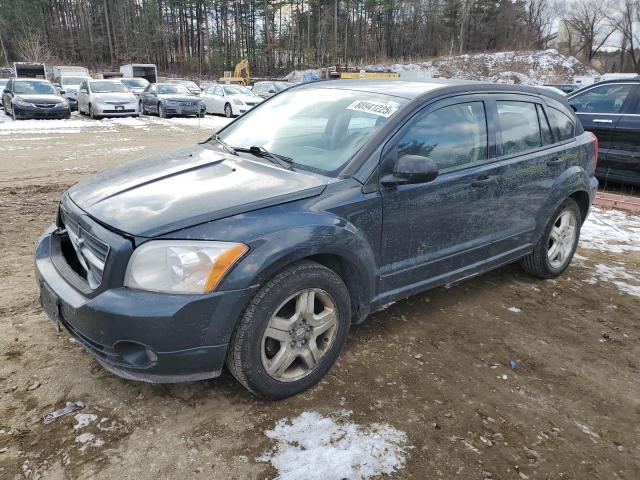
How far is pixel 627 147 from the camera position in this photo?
7395mm

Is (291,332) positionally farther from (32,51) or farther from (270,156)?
(32,51)

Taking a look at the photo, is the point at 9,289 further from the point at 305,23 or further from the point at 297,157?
the point at 305,23

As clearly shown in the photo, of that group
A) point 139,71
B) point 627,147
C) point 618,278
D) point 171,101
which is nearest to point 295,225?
point 618,278

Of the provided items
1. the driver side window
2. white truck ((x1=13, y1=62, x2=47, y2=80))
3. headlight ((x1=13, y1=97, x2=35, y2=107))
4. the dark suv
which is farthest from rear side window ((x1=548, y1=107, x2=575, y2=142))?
white truck ((x1=13, y1=62, x2=47, y2=80))

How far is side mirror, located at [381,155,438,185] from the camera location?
110 inches

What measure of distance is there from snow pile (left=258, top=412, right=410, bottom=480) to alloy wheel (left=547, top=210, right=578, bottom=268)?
2700 mm

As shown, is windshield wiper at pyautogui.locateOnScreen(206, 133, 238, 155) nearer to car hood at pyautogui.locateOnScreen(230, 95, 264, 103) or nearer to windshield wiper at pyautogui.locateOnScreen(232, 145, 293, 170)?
windshield wiper at pyautogui.locateOnScreen(232, 145, 293, 170)

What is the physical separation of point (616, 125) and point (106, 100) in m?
16.8

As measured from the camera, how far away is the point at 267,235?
2.38 m

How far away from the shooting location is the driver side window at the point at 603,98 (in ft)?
25.2

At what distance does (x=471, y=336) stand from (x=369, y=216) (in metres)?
1.28

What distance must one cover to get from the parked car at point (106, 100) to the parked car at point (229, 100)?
A: 401 centimetres

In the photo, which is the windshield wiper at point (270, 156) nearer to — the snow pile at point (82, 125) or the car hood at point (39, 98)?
the snow pile at point (82, 125)

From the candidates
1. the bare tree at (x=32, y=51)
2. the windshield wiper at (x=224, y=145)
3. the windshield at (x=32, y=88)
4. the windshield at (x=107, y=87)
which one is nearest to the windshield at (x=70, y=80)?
the windshield at (x=107, y=87)
